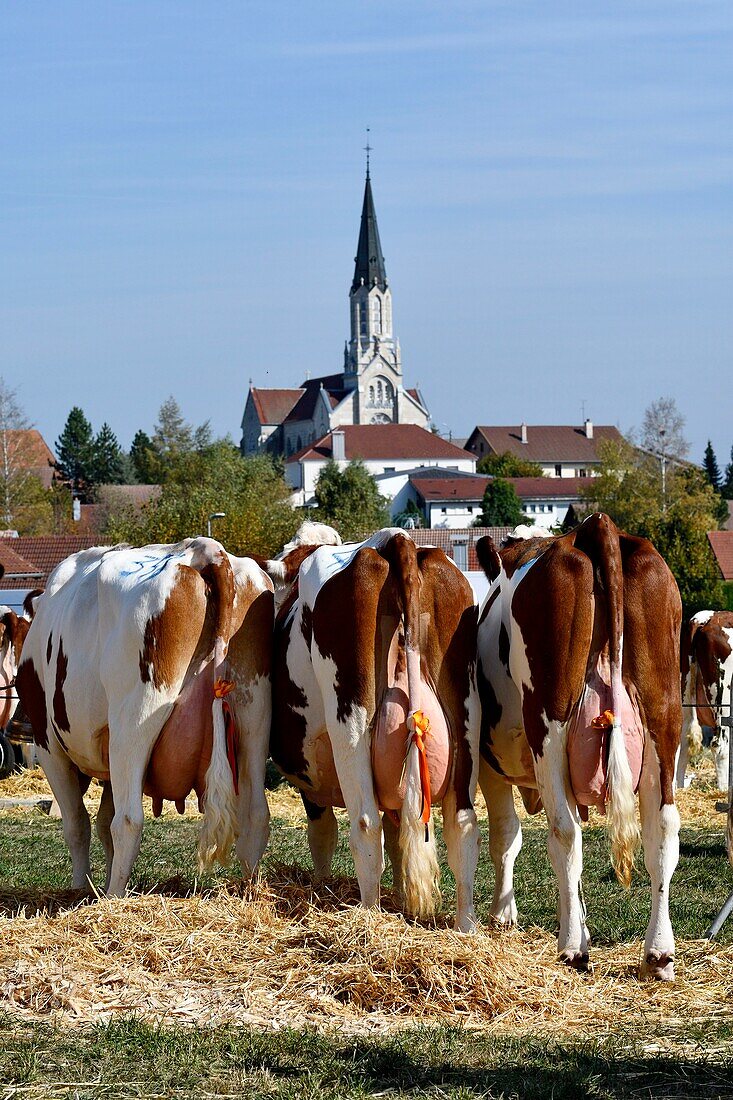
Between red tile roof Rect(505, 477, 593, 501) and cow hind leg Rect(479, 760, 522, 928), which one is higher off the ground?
red tile roof Rect(505, 477, 593, 501)

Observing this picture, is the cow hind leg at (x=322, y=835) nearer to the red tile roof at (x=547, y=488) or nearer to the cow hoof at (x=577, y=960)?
the cow hoof at (x=577, y=960)

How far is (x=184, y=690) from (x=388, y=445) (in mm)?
128492

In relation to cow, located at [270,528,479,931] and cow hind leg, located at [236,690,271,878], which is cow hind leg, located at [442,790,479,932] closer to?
cow, located at [270,528,479,931]

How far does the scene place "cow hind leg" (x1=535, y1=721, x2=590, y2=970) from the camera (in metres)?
6.62

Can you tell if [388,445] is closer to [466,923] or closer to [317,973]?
[466,923]

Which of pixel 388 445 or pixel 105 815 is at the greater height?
pixel 388 445

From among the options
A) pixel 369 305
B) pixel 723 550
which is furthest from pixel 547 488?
pixel 723 550

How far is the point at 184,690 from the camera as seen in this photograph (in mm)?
7688

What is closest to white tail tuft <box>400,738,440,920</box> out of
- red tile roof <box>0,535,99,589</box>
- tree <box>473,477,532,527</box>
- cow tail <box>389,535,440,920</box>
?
cow tail <box>389,535,440,920</box>

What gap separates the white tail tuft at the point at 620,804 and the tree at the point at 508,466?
125433mm

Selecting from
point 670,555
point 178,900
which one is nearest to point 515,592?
point 178,900

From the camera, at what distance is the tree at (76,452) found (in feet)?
425

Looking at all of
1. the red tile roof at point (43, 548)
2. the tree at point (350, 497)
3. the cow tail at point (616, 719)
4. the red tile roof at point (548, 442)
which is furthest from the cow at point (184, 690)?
the red tile roof at point (548, 442)

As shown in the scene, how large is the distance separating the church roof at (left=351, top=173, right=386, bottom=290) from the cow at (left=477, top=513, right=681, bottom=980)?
6511 inches
